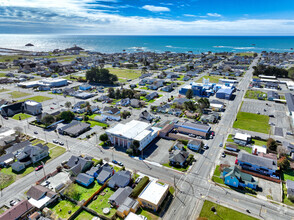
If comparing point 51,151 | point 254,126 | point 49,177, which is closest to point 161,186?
point 49,177

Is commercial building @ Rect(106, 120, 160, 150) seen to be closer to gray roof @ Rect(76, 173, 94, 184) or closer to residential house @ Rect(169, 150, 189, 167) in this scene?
residential house @ Rect(169, 150, 189, 167)

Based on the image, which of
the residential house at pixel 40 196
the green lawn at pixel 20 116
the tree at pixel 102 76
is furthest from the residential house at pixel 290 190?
the tree at pixel 102 76

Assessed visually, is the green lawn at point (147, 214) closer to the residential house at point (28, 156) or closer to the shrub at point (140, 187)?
the shrub at point (140, 187)

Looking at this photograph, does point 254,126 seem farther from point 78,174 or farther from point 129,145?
point 78,174

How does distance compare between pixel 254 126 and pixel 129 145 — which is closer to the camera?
pixel 129 145

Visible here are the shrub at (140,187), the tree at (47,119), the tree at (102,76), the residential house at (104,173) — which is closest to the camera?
the shrub at (140,187)

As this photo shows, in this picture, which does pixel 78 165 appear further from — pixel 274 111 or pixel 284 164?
pixel 274 111
